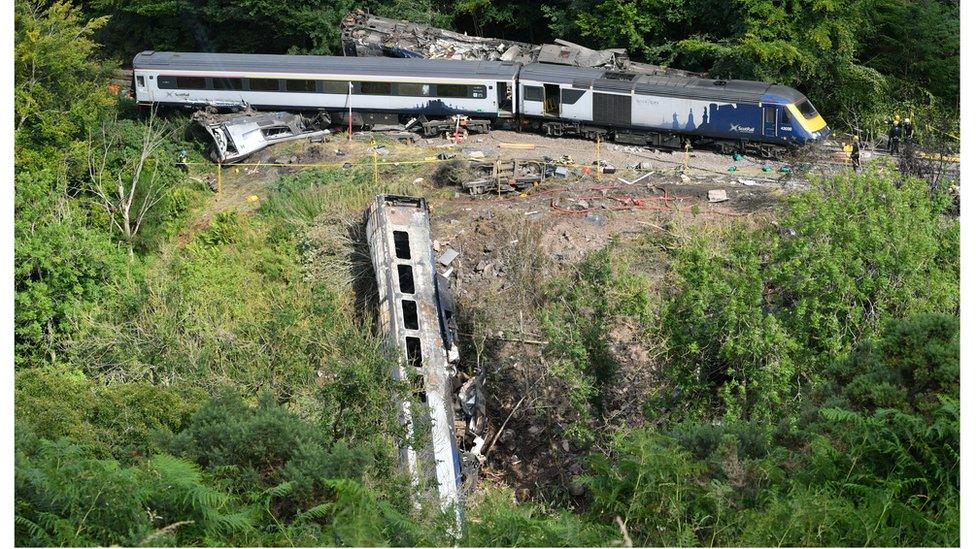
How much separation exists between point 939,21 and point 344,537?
30.8 metres

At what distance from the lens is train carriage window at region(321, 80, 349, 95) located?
34.2m

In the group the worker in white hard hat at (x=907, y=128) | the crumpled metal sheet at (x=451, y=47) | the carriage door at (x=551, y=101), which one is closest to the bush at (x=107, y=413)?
the carriage door at (x=551, y=101)

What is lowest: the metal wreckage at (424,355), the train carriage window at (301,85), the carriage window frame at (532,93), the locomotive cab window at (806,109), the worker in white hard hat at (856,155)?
the metal wreckage at (424,355)

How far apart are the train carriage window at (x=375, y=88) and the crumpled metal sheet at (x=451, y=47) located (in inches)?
116

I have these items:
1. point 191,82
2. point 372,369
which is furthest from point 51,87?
point 372,369

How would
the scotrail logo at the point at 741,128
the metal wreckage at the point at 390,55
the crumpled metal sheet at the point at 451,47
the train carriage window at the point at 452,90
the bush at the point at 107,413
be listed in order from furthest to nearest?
the crumpled metal sheet at the point at 451,47, the metal wreckage at the point at 390,55, the train carriage window at the point at 452,90, the scotrail logo at the point at 741,128, the bush at the point at 107,413

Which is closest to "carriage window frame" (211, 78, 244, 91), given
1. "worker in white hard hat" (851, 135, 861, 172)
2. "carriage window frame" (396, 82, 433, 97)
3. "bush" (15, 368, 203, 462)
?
"carriage window frame" (396, 82, 433, 97)

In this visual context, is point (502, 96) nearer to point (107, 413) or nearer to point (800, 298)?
point (800, 298)

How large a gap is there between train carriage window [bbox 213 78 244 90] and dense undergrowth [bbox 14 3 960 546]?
223 centimetres

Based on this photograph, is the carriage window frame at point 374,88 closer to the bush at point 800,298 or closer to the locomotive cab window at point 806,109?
the locomotive cab window at point 806,109

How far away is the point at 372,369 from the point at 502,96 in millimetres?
17416

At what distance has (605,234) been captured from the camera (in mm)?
26859

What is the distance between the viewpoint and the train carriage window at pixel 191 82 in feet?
115

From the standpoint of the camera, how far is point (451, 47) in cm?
3706
